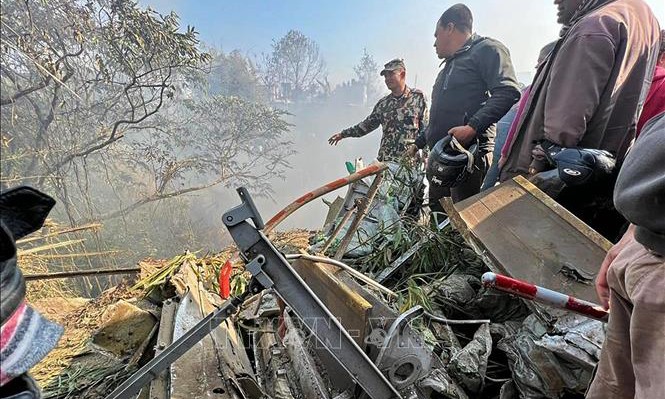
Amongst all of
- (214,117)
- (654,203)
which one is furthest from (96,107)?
(654,203)

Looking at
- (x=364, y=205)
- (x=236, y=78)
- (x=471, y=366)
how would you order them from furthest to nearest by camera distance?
(x=236, y=78) → (x=364, y=205) → (x=471, y=366)

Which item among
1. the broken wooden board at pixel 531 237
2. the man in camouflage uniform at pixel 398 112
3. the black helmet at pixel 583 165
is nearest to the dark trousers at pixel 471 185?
the broken wooden board at pixel 531 237

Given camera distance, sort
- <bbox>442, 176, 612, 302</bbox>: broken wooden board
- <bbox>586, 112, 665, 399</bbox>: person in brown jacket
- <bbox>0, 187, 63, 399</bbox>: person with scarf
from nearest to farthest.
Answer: <bbox>0, 187, 63, 399</bbox>: person with scarf
<bbox>586, 112, 665, 399</bbox>: person in brown jacket
<bbox>442, 176, 612, 302</bbox>: broken wooden board

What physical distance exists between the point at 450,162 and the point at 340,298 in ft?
4.74

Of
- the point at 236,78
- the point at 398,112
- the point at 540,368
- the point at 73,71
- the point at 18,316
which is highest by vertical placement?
the point at 73,71

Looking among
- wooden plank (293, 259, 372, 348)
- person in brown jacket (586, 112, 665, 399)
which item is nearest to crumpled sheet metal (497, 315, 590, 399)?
person in brown jacket (586, 112, 665, 399)

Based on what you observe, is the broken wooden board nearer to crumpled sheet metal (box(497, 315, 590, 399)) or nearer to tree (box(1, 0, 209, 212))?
crumpled sheet metal (box(497, 315, 590, 399))

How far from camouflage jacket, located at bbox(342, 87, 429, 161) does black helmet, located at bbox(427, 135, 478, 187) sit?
1889 millimetres

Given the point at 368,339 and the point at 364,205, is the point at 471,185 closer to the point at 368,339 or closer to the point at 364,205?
the point at 364,205

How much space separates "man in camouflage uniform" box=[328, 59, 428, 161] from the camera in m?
4.62

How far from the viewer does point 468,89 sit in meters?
3.12

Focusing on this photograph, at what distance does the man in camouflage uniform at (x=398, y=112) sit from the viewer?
462 centimetres

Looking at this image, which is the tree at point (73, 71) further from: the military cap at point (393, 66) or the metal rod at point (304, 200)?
the metal rod at point (304, 200)

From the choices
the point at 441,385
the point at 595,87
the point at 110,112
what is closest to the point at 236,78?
the point at 110,112
